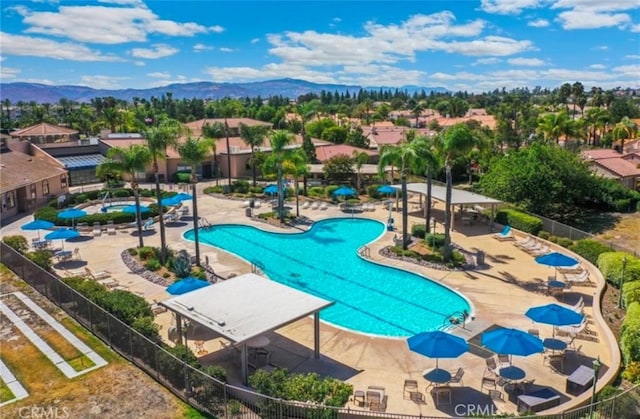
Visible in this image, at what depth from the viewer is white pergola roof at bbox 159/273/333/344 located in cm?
1563

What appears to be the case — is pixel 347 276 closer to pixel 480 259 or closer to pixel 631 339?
pixel 480 259

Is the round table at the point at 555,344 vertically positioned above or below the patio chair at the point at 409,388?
above

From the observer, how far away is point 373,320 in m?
21.3

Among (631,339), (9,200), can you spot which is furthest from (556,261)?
(9,200)

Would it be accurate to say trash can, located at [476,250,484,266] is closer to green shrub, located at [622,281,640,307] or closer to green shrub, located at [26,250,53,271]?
green shrub, located at [622,281,640,307]

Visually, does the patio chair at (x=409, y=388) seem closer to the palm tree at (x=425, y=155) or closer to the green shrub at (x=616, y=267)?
the green shrub at (x=616, y=267)

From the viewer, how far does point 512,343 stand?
15.3m

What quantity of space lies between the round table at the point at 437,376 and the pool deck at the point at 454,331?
1.30 feet

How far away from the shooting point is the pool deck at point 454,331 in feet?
50.7

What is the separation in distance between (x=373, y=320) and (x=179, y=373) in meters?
8.93

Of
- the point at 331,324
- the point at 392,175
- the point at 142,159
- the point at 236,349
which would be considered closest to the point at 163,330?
the point at 236,349

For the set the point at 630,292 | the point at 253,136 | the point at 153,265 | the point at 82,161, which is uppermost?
the point at 253,136

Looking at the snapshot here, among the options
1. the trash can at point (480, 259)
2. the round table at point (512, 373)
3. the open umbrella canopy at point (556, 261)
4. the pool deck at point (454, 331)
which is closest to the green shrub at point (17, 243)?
the pool deck at point (454, 331)

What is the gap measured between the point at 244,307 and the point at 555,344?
1072 cm
